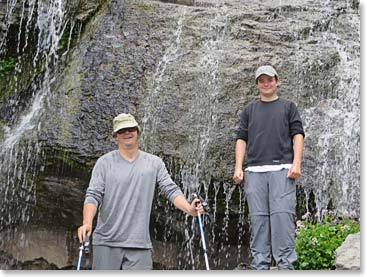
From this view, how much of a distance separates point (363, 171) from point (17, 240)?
407 cm

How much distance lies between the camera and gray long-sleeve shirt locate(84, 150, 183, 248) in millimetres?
4703

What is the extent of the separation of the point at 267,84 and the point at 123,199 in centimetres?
154

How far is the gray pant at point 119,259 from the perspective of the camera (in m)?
4.70

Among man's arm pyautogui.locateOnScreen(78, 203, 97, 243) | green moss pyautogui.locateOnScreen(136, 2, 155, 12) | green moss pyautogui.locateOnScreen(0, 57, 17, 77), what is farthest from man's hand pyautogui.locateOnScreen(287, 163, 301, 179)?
green moss pyautogui.locateOnScreen(0, 57, 17, 77)

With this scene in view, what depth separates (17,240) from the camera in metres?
7.94

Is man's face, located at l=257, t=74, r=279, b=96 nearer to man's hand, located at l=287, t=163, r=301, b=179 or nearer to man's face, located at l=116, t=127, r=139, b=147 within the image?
man's hand, located at l=287, t=163, r=301, b=179

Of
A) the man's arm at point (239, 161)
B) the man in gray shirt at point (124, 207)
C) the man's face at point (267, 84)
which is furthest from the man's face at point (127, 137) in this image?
the man's face at point (267, 84)

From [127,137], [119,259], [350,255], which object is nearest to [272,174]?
[350,255]

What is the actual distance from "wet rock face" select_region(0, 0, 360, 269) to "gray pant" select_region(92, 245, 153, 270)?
231 centimetres

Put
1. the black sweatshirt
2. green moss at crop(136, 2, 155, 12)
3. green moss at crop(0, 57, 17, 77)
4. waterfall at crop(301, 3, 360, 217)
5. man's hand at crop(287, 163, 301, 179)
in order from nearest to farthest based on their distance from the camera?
man's hand at crop(287, 163, 301, 179) → the black sweatshirt → waterfall at crop(301, 3, 360, 217) → green moss at crop(136, 2, 155, 12) → green moss at crop(0, 57, 17, 77)

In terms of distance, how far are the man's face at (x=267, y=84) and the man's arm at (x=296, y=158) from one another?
0.41 m

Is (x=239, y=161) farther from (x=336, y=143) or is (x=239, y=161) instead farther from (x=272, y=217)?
(x=336, y=143)

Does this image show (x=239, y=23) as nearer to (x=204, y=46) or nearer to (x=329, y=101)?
(x=204, y=46)

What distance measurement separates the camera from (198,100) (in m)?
7.26
